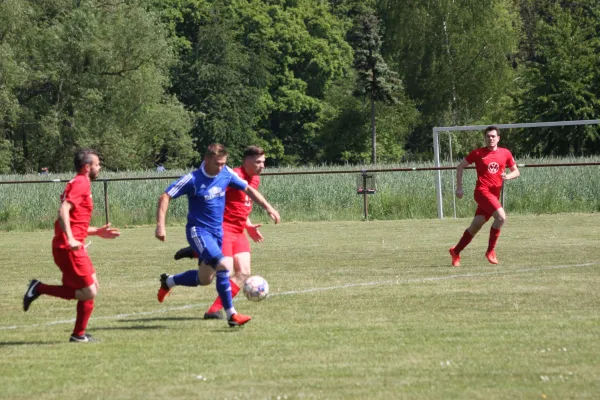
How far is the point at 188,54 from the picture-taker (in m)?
78.0

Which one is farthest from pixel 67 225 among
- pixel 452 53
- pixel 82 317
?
pixel 452 53

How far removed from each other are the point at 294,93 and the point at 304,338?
72939 millimetres

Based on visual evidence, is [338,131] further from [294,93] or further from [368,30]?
[368,30]

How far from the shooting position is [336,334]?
9.59m

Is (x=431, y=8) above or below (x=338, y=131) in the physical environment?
above

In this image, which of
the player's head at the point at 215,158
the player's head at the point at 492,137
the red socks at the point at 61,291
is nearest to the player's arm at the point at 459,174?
the player's head at the point at 492,137

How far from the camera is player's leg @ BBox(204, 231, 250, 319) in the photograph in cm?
1105

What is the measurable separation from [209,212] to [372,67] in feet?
203

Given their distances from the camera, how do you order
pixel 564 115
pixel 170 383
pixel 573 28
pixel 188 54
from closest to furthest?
pixel 170 383 < pixel 564 115 < pixel 573 28 < pixel 188 54

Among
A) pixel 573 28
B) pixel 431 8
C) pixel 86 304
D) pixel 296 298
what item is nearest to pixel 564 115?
pixel 573 28

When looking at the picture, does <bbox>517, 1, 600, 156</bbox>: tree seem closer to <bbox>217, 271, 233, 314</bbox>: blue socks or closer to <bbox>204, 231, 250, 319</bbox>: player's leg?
<bbox>204, 231, 250, 319</bbox>: player's leg

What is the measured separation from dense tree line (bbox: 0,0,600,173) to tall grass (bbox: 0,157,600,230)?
15063mm

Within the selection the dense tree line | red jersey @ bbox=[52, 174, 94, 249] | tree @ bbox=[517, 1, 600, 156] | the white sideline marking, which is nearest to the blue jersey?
red jersey @ bbox=[52, 174, 94, 249]

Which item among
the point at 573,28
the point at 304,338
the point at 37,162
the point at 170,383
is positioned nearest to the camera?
the point at 170,383
